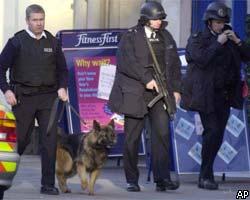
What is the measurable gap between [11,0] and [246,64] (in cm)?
482

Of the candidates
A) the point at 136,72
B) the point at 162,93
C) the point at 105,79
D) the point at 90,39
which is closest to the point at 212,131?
the point at 162,93

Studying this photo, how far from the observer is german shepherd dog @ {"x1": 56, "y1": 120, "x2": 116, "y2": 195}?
10.3 metres

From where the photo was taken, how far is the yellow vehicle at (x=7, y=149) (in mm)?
8477

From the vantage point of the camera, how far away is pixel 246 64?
1223 centimetres

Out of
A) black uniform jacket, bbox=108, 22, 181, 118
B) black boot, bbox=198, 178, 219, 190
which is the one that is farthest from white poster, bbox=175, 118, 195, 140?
black uniform jacket, bbox=108, 22, 181, 118

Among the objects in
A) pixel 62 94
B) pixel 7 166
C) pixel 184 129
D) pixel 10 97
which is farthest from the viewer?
pixel 184 129

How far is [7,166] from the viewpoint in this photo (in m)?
8.50

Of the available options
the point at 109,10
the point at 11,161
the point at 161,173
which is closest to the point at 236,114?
the point at 161,173

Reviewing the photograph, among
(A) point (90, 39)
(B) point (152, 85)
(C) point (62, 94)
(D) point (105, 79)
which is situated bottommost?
(D) point (105, 79)

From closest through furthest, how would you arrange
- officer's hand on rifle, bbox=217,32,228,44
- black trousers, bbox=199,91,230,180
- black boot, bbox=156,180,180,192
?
1. black boot, bbox=156,180,180,192
2. officer's hand on rifle, bbox=217,32,228,44
3. black trousers, bbox=199,91,230,180

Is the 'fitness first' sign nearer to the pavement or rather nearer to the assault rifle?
the pavement

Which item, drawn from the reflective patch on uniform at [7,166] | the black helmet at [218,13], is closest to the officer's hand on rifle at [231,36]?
the black helmet at [218,13]

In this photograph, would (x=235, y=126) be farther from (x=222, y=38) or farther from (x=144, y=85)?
(x=144, y=85)

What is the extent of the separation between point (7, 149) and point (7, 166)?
15 centimetres
